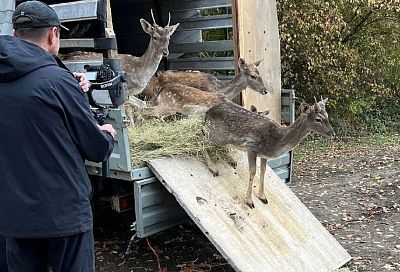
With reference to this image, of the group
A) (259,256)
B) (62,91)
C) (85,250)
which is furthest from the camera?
(259,256)

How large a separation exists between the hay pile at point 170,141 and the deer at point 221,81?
999 millimetres

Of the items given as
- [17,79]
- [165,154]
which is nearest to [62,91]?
[17,79]

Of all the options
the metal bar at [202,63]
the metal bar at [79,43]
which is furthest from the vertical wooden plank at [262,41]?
the metal bar at [79,43]

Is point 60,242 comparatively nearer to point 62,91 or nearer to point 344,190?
point 62,91

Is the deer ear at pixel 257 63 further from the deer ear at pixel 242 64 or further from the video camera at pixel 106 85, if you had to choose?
the video camera at pixel 106 85

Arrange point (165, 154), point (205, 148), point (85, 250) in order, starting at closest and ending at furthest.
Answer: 1. point (85, 250)
2. point (165, 154)
3. point (205, 148)

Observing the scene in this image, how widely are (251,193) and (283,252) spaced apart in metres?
0.68

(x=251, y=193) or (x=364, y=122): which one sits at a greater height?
(x=251, y=193)

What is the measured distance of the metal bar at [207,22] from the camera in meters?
8.47

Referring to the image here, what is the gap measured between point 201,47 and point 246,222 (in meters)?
4.15

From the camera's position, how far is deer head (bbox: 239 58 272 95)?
23.2ft

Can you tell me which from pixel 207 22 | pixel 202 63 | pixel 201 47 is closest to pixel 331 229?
pixel 202 63

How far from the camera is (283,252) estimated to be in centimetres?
534

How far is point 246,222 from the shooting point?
546 centimetres
